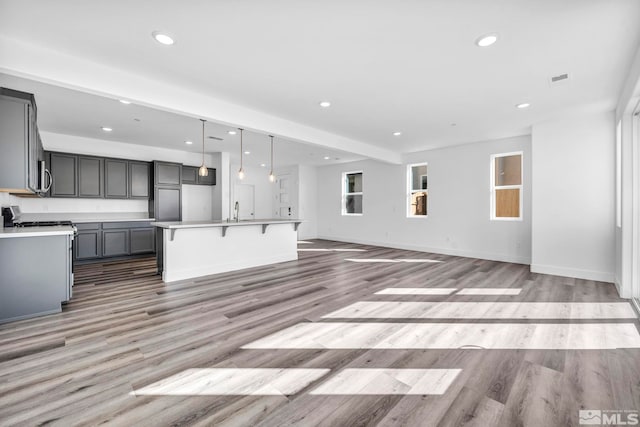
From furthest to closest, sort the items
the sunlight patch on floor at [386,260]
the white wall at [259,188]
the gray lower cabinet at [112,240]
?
the white wall at [259,188] → the sunlight patch on floor at [386,260] → the gray lower cabinet at [112,240]

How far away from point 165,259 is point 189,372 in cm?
292

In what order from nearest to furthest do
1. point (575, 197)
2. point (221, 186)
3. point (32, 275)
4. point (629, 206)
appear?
point (32, 275), point (629, 206), point (575, 197), point (221, 186)

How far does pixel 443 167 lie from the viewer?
703 centimetres

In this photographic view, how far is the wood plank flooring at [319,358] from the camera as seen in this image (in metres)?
1.66

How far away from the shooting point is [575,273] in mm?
4672

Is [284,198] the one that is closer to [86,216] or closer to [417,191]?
[417,191]

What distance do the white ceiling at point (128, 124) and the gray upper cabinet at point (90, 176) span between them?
0.52m

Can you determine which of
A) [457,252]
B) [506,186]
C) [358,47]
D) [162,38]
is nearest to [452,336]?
[358,47]

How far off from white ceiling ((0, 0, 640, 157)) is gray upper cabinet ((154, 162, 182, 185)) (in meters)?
3.73

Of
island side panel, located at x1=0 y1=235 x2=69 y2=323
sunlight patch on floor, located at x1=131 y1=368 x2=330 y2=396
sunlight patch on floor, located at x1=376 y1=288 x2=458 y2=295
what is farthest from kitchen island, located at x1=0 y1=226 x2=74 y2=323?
sunlight patch on floor, located at x1=376 y1=288 x2=458 y2=295

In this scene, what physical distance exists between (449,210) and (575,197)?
2516mm

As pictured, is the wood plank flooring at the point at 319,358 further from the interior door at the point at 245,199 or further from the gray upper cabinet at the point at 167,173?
the interior door at the point at 245,199

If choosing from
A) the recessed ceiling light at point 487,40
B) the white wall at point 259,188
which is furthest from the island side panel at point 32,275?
the white wall at point 259,188

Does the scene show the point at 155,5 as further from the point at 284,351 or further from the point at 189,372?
the point at 284,351
